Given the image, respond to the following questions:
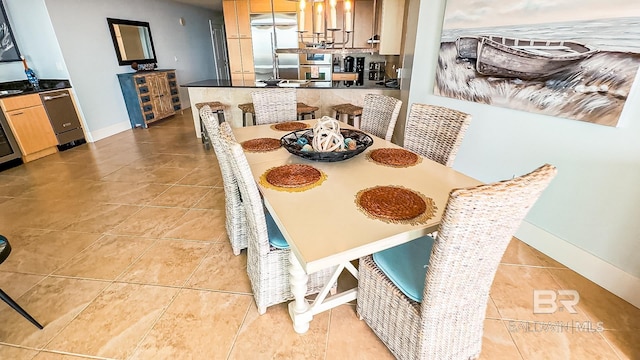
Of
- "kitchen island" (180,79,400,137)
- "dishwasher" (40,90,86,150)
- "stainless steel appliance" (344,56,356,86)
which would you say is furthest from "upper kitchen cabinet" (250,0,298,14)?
"dishwasher" (40,90,86,150)

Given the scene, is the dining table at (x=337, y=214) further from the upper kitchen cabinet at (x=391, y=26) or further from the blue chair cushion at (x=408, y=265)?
the upper kitchen cabinet at (x=391, y=26)

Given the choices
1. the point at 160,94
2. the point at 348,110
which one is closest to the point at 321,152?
the point at 348,110

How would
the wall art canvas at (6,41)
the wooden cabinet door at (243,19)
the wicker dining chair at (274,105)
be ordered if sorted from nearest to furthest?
the wicker dining chair at (274,105), the wall art canvas at (6,41), the wooden cabinet door at (243,19)

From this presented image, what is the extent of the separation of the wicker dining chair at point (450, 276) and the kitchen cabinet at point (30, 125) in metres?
4.79

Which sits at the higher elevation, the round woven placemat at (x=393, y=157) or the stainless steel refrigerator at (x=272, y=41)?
the stainless steel refrigerator at (x=272, y=41)

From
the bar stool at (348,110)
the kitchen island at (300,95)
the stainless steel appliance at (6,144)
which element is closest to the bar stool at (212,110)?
the kitchen island at (300,95)

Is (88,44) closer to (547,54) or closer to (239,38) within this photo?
(239,38)

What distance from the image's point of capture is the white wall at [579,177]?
5.31 feet

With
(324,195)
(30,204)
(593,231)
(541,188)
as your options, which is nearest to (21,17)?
(30,204)

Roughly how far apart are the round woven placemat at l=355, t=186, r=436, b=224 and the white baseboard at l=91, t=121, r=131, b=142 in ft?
17.5

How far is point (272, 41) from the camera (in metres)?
6.25

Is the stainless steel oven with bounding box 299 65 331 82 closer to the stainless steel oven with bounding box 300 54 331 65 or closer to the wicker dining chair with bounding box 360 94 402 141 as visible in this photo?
the stainless steel oven with bounding box 300 54 331 65

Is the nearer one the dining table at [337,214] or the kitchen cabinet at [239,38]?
the dining table at [337,214]

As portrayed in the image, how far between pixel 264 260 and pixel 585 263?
1965 millimetres
